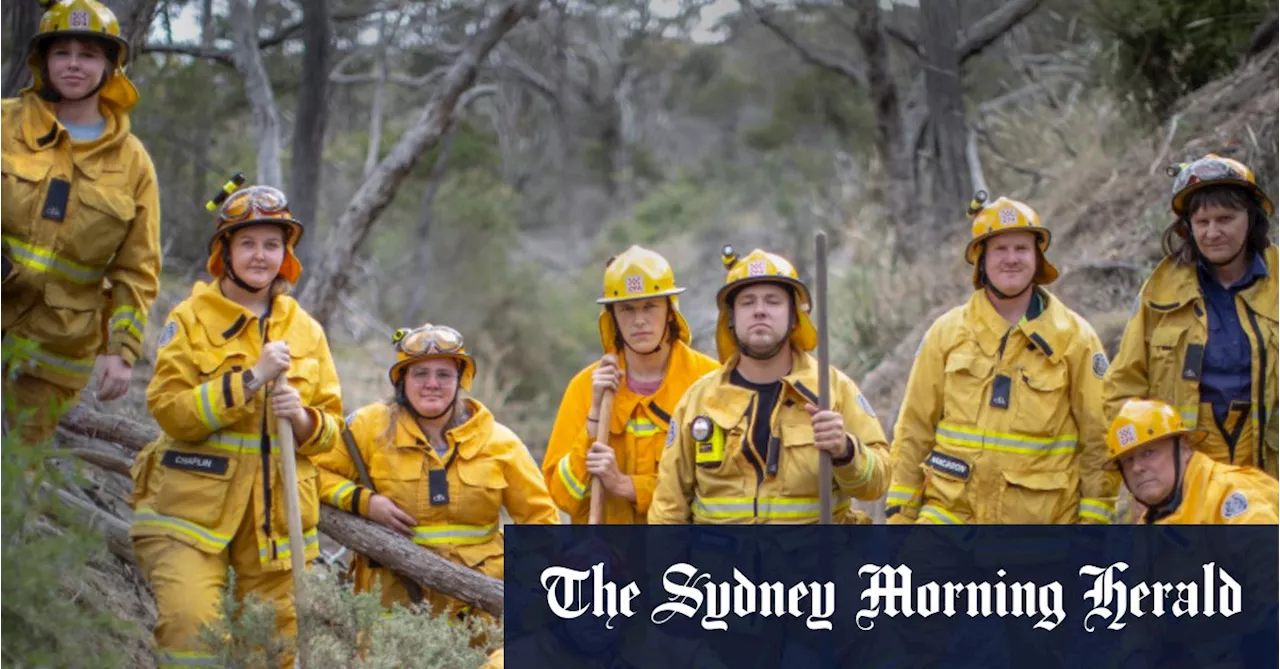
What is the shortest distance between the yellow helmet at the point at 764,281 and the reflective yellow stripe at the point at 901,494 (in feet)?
2.52

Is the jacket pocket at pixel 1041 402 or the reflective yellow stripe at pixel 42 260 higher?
the reflective yellow stripe at pixel 42 260

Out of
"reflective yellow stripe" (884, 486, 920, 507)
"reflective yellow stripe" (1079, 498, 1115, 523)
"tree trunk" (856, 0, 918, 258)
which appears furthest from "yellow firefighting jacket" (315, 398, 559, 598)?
"tree trunk" (856, 0, 918, 258)

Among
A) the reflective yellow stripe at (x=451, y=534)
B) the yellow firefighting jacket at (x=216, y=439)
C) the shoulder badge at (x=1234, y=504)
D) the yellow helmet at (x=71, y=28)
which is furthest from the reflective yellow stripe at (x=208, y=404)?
the shoulder badge at (x=1234, y=504)

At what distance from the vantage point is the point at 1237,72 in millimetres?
11430

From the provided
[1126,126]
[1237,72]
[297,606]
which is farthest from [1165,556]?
[1126,126]

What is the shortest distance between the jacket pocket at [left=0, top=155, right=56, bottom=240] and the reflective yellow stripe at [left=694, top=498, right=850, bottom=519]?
2955 millimetres

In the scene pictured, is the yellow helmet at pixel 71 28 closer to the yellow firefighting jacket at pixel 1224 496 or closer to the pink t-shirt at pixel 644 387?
the pink t-shirt at pixel 644 387

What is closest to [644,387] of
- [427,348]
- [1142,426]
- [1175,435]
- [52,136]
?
[427,348]

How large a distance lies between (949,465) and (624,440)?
54.8 inches

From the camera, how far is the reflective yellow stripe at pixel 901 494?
6477mm

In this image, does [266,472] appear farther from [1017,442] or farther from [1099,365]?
[1099,365]

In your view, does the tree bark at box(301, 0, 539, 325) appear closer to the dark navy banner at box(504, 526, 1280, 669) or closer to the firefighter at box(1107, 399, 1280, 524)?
the dark navy banner at box(504, 526, 1280, 669)

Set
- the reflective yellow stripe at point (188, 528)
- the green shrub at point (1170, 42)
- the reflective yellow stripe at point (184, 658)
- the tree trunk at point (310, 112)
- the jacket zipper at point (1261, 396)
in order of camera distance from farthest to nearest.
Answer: the tree trunk at point (310, 112)
the green shrub at point (1170, 42)
the jacket zipper at point (1261, 396)
the reflective yellow stripe at point (188, 528)
the reflective yellow stripe at point (184, 658)

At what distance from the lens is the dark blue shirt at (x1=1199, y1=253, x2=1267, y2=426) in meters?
A: 6.06
